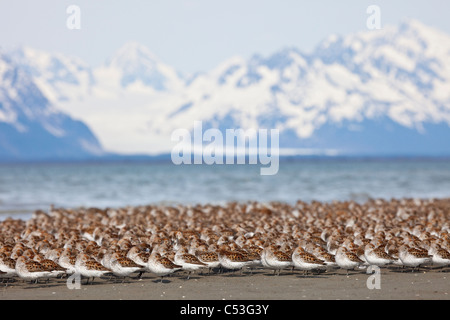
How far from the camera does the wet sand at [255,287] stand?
755 inches

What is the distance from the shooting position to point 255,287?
67.2ft

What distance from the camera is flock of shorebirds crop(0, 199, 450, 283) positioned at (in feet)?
70.0

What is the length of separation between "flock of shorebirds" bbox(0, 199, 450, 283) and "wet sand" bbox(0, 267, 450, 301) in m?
0.33

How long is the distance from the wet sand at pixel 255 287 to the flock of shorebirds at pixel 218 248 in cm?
33

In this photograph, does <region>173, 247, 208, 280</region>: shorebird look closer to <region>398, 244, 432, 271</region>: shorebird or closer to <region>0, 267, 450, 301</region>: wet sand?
<region>0, 267, 450, 301</region>: wet sand

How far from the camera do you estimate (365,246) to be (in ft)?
75.3

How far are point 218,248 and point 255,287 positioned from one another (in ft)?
9.11

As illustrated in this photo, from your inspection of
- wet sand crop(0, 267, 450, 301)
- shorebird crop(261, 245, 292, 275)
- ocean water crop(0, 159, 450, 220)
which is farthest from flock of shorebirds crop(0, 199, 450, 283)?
ocean water crop(0, 159, 450, 220)

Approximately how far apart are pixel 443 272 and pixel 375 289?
3.80 metres

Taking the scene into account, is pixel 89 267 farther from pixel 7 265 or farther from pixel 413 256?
pixel 413 256

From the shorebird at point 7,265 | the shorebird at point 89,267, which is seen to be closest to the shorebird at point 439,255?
the shorebird at point 89,267
